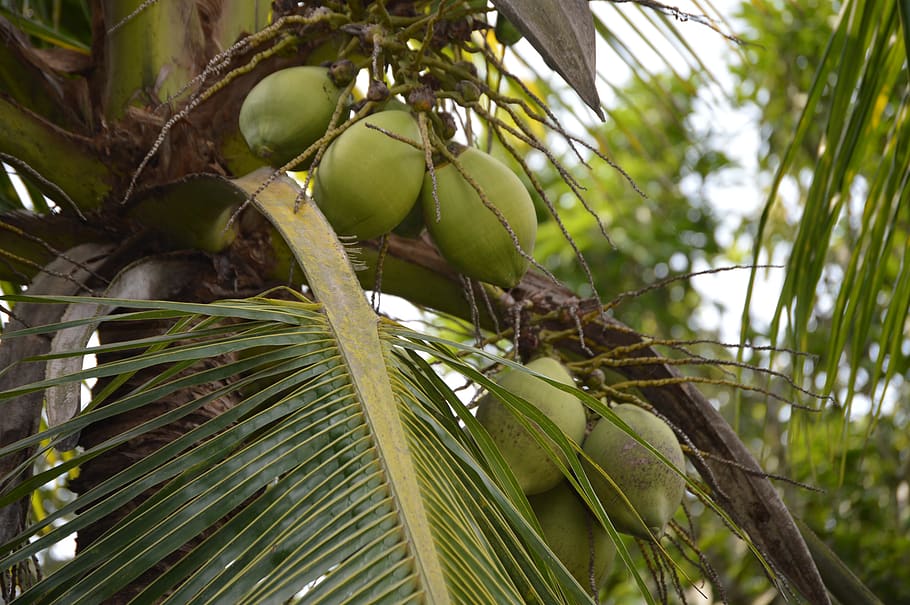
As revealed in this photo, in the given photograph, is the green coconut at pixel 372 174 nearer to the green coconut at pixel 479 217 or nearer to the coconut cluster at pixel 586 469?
the green coconut at pixel 479 217

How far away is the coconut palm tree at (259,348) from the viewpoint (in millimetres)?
697

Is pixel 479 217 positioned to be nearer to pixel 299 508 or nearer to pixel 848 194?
pixel 299 508

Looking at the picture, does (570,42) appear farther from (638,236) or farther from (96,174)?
(638,236)

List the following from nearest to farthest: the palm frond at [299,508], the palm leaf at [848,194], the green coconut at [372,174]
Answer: the palm frond at [299,508]
the green coconut at [372,174]
the palm leaf at [848,194]

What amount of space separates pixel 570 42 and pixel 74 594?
23.7 inches

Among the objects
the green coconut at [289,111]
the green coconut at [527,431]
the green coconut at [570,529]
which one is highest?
the green coconut at [289,111]

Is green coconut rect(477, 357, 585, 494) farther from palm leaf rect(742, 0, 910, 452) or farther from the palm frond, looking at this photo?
palm leaf rect(742, 0, 910, 452)

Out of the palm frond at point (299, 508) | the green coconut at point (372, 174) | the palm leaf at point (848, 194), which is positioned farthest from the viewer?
the palm leaf at point (848, 194)

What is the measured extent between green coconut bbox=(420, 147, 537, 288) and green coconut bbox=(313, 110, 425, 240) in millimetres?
40

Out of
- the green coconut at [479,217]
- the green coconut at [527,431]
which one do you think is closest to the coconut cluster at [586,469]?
the green coconut at [527,431]

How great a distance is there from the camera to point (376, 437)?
2.50 feet

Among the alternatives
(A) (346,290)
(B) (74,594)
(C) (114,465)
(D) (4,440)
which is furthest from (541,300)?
(B) (74,594)

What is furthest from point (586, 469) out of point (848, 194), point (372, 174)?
point (848, 194)

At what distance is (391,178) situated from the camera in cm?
107
